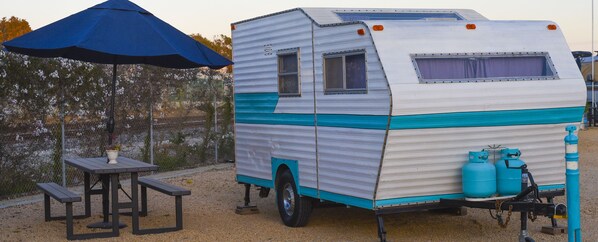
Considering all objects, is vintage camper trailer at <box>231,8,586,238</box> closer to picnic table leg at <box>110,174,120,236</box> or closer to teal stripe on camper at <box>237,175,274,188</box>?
teal stripe on camper at <box>237,175,274,188</box>

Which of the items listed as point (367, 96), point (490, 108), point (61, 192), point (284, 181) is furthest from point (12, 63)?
point (490, 108)

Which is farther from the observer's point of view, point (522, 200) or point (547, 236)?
point (547, 236)

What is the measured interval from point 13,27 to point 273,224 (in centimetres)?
3532

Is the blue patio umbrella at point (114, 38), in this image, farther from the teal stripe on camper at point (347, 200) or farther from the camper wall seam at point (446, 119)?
the teal stripe on camper at point (347, 200)

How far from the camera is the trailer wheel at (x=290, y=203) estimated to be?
409 inches

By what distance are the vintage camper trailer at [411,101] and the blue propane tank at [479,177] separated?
18cm

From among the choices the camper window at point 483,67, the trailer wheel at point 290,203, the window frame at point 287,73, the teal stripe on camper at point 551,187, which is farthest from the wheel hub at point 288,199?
the teal stripe on camper at point 551,187

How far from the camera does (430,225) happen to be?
10469mm

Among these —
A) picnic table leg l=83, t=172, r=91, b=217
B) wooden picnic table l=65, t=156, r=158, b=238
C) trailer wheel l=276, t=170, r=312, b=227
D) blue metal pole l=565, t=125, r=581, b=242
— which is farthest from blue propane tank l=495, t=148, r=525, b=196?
picnic table leg l=83, t=172, r=91, b=217

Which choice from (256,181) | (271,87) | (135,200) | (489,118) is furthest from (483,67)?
(135,200)

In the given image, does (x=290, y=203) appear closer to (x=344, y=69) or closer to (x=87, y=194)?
(x=344, y=69)

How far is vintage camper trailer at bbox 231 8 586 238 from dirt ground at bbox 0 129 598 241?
473 mm

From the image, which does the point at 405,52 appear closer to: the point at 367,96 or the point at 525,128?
the point at 367,96

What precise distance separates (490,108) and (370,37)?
1.40 meters
